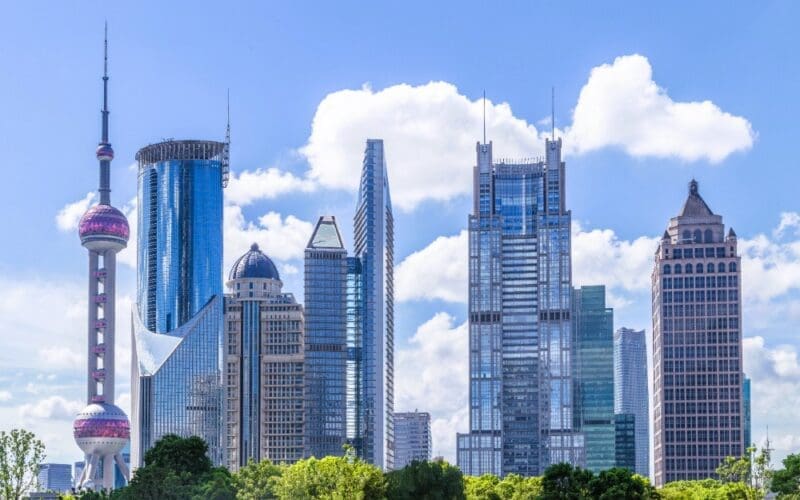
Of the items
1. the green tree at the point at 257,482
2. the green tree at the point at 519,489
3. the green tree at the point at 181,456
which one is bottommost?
the green tree at the point at 519,489

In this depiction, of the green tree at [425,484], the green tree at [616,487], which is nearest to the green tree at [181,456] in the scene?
the green tree at [425,484]

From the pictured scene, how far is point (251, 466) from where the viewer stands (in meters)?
145

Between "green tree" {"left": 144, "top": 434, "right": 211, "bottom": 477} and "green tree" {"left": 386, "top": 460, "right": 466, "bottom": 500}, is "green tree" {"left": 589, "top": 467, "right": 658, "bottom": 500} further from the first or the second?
"green tree" {"left": 144, "top": 434, "right": 211, "bottom": 477}

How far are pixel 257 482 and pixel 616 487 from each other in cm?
3892

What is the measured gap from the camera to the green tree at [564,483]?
128875 millimetres

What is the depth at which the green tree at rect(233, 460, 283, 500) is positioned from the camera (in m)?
140

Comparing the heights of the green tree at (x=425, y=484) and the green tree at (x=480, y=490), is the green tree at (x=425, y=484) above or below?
above

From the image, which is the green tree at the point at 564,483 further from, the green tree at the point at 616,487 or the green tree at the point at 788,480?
the green tree at the point at 788,480

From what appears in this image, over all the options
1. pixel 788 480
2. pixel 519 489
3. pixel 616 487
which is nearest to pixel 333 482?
pixel 616 487

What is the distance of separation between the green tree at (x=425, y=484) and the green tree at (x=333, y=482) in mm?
1966

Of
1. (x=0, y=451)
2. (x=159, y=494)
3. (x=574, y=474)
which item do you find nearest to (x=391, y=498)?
(x=574, y=474)

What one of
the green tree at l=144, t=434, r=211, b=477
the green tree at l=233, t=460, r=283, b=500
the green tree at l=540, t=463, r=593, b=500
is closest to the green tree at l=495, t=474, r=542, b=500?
the green tree at l=540, t=463, r=593, b=500

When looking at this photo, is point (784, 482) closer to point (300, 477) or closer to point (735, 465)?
point (735, 465)

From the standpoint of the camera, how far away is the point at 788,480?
427 feet
